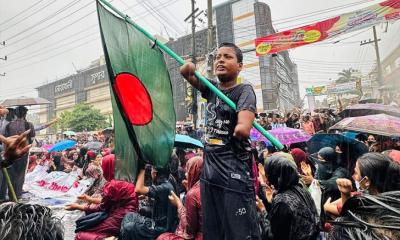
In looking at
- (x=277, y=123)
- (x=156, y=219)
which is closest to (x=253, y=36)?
(x=277, y=123)

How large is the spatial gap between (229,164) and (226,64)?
0.70 meters

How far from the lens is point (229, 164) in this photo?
194 centimetres

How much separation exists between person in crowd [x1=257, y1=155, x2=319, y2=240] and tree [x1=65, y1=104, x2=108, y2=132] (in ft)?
167

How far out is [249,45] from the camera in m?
44.4

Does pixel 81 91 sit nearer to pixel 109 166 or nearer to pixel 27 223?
pixel 109 166

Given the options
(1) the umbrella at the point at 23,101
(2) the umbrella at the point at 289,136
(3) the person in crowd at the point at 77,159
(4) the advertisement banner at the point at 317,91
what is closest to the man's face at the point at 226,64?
(2) the umbrella at the point at 289,136

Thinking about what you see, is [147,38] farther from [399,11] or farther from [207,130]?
[399,11]

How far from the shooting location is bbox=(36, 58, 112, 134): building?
72.3 m

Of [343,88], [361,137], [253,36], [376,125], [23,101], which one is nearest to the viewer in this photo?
[376,125]

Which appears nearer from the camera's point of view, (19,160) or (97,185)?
(97,185)

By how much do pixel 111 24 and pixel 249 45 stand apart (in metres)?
43.6

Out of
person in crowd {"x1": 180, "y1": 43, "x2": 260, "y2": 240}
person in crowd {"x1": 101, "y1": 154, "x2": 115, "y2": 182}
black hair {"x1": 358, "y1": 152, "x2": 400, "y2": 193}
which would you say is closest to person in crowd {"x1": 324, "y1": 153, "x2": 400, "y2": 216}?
black hair {"x1": 358, "y1": 152, "x2": 400, "y2": 193}

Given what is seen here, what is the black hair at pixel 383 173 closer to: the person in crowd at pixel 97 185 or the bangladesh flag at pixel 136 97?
the bangladesh flag at pixel 136 97

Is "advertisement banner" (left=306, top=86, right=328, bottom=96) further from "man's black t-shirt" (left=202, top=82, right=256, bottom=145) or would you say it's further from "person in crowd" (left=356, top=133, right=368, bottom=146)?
"man's black t-shirt" (left=202, top=82, right=256, bottom=145)
